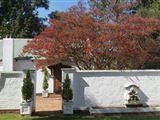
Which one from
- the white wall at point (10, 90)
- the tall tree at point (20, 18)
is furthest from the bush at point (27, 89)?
→ the tall tree at point (20, 18)

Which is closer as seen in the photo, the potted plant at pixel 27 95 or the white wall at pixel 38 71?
the potted plant at pixel 27 95

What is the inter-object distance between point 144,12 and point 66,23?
12.4 m

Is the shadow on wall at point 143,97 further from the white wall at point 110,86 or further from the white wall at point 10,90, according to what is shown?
the white wall at point 10,90

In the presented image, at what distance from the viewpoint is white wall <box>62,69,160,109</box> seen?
68.7 feet

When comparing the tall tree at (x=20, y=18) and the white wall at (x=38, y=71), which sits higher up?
the tall tree at (x=20, y=18)

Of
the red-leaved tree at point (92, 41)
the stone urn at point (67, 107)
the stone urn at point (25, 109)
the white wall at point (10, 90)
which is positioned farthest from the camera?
the red-leaved tree at point (92, 41)

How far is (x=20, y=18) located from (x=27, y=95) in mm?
31967

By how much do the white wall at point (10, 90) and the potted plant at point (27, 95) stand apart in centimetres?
66

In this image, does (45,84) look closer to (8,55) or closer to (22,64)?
(22,64)

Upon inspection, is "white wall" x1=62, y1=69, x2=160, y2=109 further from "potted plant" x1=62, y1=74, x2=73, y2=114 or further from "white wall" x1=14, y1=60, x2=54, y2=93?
"white wall" x1=14, y1=60, x2=54, y2=93

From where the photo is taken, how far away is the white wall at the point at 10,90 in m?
20.5

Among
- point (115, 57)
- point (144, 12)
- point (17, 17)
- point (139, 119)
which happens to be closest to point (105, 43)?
point (115, 57)

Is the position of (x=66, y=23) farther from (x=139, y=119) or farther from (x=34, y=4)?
(x=34, y=4)

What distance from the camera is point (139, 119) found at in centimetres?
1858
